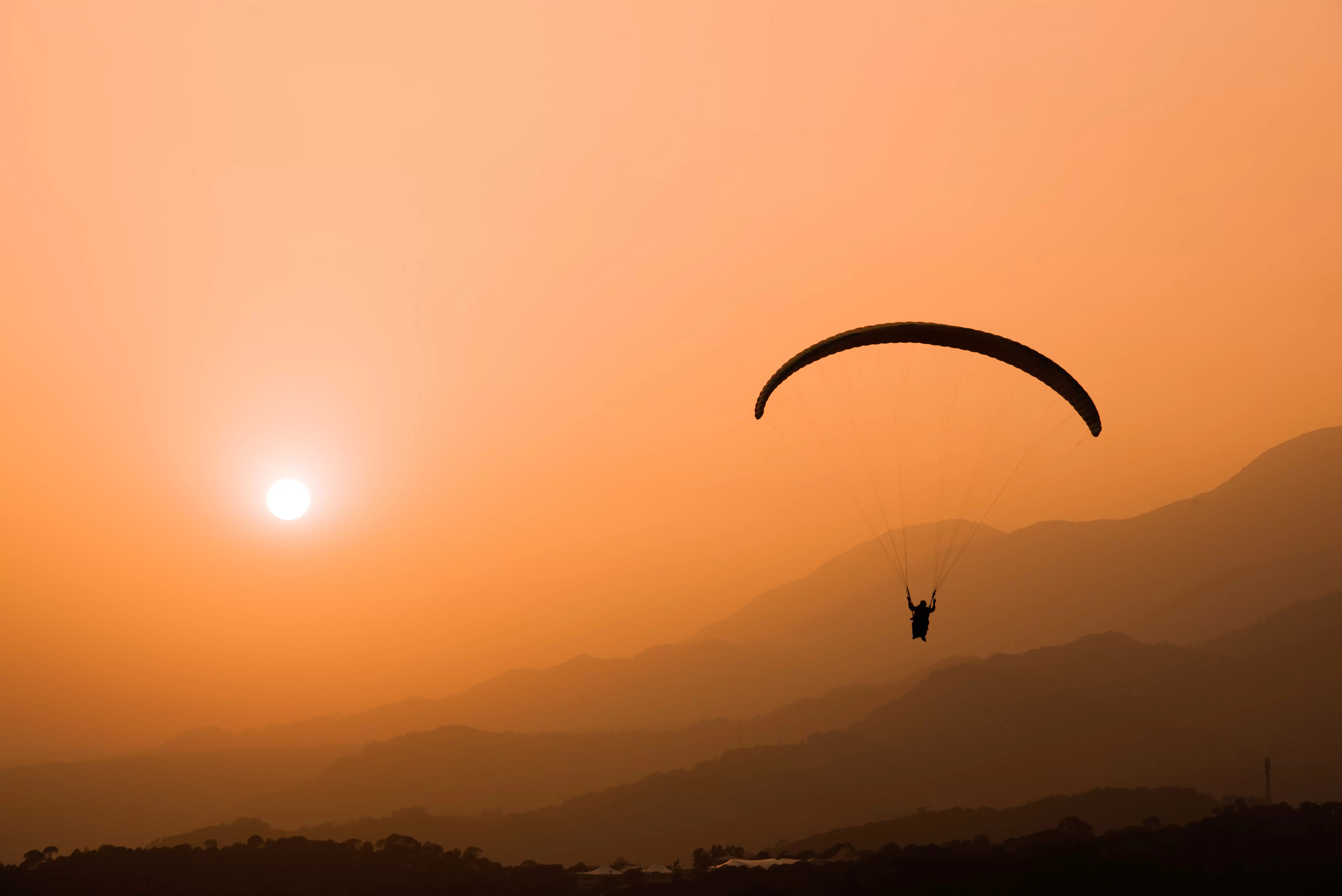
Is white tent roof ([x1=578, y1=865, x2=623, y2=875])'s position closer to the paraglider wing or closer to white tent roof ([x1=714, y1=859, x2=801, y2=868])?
white tent roof ([x1=714, y1=859, x2=801, y2=868])

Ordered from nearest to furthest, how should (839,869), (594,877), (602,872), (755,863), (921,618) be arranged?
(921,618) < (839,869) < (755,863) < (594,877) < (602,872)

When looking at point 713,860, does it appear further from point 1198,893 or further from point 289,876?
point 1198,893

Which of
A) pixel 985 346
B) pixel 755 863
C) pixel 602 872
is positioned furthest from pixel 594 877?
pixel 985 346

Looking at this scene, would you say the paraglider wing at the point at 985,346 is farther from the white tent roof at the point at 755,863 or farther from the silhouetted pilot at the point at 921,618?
the white tent roof at the point at 755,863

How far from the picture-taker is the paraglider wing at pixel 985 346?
3231 centimetres

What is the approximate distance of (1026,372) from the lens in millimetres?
32781

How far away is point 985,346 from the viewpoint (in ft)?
108

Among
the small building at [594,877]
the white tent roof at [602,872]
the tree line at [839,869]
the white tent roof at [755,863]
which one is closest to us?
the tree line at [839,869]

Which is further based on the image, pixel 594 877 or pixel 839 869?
pixel 594 877

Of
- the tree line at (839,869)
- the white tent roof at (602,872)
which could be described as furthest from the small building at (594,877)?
the tree line at (839,869)

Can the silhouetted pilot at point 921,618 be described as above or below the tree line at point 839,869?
above

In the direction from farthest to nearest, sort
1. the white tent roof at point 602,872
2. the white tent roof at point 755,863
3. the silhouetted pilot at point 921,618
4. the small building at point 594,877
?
the white tent roof at point 602,872, the small building at point 594,877, the white tent roof at point 755,863, the silhouetted pilot at point 921,618

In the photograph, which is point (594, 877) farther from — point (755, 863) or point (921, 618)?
point (921, 618)

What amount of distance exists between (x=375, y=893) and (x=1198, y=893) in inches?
3131
